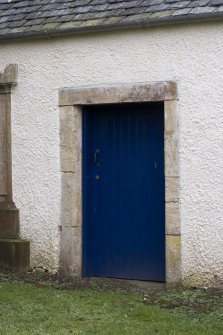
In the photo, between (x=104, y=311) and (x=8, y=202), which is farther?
(x=8, y=202)

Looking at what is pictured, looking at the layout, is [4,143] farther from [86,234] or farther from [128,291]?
[128,291]

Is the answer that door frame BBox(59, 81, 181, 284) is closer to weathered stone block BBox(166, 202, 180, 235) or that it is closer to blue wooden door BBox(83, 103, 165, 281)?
weathered stone block BBox(166, 202, 180, 235)

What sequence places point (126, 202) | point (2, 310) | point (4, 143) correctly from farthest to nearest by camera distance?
1. point (4, 143)
2. point (126, 202)
3. point (2, 310)

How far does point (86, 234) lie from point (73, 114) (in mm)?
1455

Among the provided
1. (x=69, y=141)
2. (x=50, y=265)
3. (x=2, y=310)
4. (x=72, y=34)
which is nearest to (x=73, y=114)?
(x=69, y=141)

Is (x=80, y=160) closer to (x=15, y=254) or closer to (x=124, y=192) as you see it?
(x=124, y=192)

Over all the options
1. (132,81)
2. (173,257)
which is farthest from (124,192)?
(132,81)

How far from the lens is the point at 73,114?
31.2 feet

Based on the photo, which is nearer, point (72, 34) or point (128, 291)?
point (128, 291)

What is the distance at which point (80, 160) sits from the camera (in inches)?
376

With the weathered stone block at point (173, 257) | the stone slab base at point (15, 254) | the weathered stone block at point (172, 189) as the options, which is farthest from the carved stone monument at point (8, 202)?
the weathered stone block at point (172, 189)

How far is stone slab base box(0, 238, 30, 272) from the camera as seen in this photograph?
32.0ft

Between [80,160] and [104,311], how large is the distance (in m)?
2.40

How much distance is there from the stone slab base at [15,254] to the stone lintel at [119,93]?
179 centimetres
